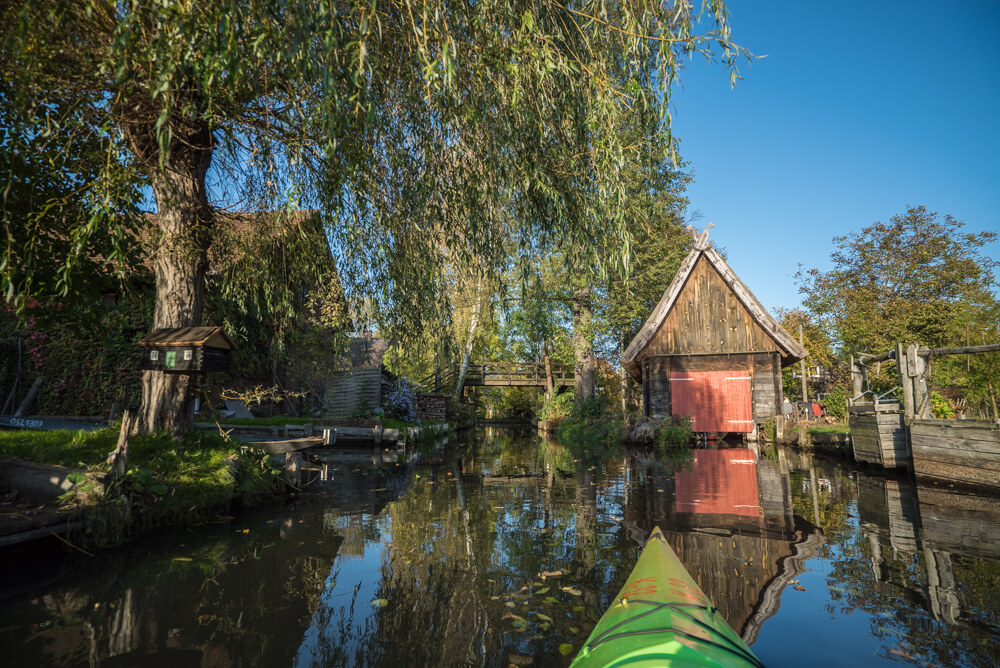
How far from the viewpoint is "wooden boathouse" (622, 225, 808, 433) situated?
1669 centimetres

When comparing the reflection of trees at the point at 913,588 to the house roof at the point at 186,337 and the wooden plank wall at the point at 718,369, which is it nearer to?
the house roof at the point at 186,337

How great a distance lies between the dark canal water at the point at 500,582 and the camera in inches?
128

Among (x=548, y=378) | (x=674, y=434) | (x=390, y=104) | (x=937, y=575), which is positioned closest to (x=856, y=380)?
(x=674, y=434)

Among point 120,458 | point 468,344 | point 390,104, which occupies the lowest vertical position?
point 120,458

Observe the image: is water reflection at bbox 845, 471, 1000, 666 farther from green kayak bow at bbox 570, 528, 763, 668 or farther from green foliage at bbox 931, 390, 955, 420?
green foliage at bbox 931, 390, 955, 420

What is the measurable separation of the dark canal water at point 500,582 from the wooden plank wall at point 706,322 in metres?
9.33

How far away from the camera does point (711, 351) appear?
17.0 metres

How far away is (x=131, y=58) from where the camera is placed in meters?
4.78

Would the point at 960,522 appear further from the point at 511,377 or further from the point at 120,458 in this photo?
the point at 511,377

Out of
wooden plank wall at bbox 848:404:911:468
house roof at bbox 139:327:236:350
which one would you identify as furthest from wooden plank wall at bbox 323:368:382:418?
wooden plank wall at bbox 848:404:911:468

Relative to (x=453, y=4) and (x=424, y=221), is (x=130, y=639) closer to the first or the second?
(x=424, y=221)

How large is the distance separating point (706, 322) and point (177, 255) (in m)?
15.4

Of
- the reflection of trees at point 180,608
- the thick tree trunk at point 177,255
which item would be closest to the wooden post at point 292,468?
the thick tree trunk at point 177,255

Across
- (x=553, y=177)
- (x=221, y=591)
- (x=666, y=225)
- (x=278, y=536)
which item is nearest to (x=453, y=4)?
(x=553, y=177)
